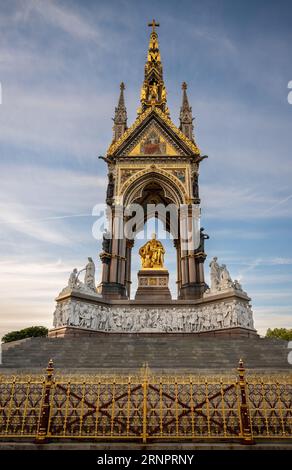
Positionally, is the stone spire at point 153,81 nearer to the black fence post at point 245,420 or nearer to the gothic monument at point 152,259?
the gothic monument at point 152,259

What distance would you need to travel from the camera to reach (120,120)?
87.1 feet

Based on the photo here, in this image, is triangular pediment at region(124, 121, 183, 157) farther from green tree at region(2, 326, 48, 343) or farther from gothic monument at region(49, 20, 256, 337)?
green tree at region(2, 326, 48, 343)

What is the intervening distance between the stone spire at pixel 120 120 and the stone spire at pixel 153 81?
155 centimetres

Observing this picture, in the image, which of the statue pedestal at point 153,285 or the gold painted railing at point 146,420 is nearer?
the gold painted railing at point 146,420

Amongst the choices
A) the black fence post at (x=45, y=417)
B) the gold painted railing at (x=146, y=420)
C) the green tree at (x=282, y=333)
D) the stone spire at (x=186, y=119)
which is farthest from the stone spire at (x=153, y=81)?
the green tree at (x=282, y=333)

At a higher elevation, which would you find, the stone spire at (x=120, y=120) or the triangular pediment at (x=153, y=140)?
the stone spire at (x=120, y=120)

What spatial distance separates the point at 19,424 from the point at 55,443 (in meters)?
1.51

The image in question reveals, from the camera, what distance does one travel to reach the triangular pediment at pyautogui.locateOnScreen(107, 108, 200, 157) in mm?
24108

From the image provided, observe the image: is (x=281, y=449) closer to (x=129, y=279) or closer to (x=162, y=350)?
(x=162, y=350)

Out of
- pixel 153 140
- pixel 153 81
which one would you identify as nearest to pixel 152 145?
pixel 153 140

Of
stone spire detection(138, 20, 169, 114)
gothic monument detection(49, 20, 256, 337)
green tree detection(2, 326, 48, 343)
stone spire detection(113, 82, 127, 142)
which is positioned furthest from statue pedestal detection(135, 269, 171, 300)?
green tree detection(2, 326, 48, 343)

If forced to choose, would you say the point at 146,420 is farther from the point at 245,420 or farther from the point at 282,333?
the point at 282,333

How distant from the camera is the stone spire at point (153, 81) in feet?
90.9

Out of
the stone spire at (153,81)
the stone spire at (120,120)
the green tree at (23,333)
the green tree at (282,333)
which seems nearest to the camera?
the stone spire at (120,120)
